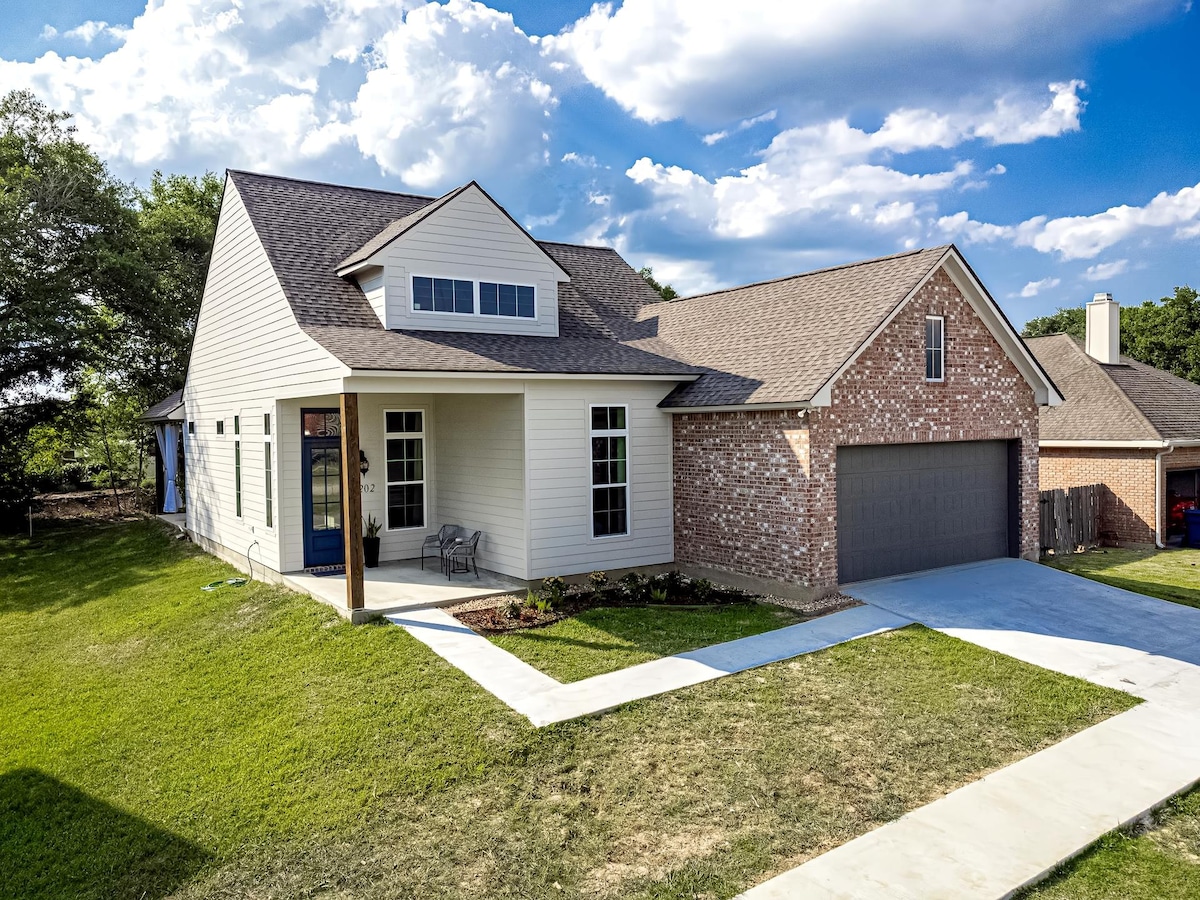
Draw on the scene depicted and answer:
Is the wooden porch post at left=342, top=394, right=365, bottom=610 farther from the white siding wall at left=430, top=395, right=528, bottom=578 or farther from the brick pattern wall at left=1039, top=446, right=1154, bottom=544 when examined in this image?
the brick pattern wall at left=1039, top=446, right=1154, bottom=544

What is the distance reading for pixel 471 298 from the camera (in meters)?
14.2

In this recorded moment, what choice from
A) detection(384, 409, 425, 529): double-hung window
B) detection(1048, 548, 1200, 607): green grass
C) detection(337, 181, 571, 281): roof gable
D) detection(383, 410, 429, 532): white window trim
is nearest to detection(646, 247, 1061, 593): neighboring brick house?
detection(1048, 548, 1200, 607): green grass

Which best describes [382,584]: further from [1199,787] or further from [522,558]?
[1199,787]

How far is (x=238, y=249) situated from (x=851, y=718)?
14231 millimetres

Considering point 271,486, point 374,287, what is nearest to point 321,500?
point 271,486

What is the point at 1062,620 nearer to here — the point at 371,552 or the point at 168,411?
the point at 371,552

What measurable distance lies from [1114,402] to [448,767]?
66.5ft

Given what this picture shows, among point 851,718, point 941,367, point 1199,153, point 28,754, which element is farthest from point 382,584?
point 1199,153

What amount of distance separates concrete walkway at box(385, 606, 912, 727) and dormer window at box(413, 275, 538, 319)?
18.3 ft

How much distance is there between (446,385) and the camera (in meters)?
11.5

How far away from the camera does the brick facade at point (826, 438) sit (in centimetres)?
1168

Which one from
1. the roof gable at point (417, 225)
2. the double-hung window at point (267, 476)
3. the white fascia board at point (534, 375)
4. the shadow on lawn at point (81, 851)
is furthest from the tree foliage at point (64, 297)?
the shadow on lawn at point (81, 851)

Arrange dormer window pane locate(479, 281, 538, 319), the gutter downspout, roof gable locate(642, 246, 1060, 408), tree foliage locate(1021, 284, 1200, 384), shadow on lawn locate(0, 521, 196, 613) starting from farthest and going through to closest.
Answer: tree foliage locate(1021, 284, 1200, 384)
the gutter downspout
shadow on lawn locate(0, 521, 196, 613)
dormer window pane locate(479, 281, 538, 319)
roof gable locate(642, 246, 1060, 408)

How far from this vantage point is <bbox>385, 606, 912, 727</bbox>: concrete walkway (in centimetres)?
813
